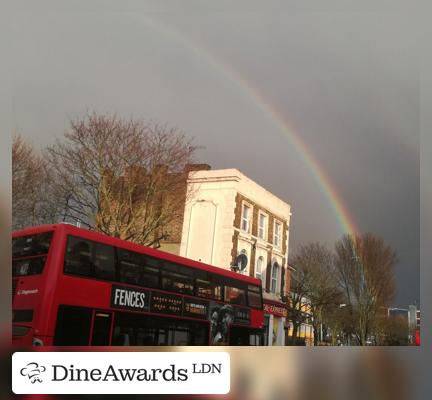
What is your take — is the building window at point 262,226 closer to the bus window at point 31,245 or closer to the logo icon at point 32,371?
the bus window at point 31,245

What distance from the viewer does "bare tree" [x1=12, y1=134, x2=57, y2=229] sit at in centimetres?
436

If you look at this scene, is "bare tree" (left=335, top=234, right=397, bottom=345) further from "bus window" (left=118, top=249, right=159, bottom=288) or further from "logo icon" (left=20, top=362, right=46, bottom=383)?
"logo icon" (left=20, top=362, right=46, bottom=383)

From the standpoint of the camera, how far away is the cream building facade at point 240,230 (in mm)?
5082

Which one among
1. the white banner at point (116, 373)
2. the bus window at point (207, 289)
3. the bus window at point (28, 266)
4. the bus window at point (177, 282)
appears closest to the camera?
the white banner at point (116, 373)

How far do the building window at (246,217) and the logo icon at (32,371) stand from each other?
2314 mm

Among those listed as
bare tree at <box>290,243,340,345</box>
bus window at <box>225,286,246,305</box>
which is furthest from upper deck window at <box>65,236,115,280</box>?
bare tree at <box>290,243,340,345</box>

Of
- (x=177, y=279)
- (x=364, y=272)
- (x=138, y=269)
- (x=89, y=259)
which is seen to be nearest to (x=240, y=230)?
(x=177, y=279)

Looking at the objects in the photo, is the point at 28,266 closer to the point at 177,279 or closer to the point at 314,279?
the point at 177,279

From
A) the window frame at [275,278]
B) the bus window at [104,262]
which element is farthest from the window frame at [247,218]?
the bus window at [104,262]

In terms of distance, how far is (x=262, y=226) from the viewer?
519cm

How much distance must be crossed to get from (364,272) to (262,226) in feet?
3.72

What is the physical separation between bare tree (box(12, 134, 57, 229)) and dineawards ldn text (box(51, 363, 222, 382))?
1295 millimetres

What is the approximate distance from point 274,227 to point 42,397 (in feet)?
8.69

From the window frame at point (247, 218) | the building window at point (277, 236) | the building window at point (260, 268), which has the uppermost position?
the window frame at point (247, 218)
